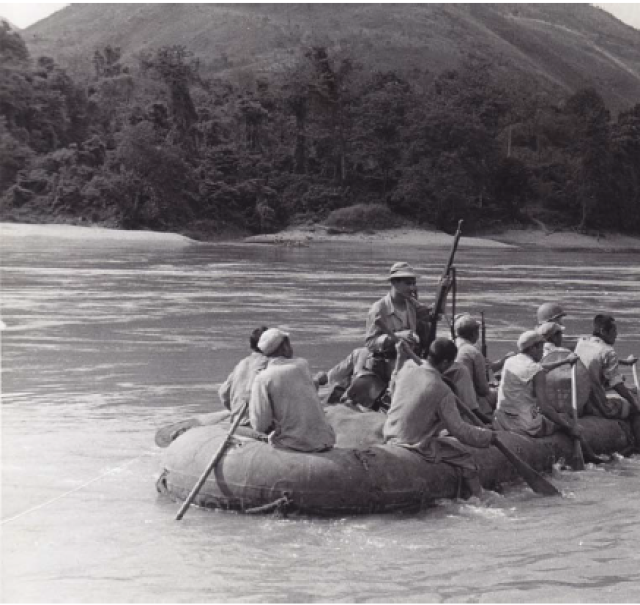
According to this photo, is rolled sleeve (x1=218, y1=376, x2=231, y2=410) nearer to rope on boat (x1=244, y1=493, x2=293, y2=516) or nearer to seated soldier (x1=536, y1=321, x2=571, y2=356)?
rope on boat (x1=244, y1=493, x2=293, y2=516)

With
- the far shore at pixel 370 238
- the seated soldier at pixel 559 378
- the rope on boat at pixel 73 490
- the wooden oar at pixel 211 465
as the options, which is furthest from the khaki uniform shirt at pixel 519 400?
the far shore at pixel 370 238

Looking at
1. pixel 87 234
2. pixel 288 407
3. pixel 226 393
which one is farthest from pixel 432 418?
pixel 87 234

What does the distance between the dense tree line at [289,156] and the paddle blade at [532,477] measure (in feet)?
212

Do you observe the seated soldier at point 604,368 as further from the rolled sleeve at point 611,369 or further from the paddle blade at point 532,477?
the paddle blade at point 532,477

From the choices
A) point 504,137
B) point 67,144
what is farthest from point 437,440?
point 504,137

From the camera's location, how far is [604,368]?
11.8 metres

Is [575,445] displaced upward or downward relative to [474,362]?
downward

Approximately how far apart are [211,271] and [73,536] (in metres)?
34.0

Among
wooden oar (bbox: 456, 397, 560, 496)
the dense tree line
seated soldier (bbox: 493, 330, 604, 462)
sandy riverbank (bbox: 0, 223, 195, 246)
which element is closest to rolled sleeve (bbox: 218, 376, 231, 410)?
wooden oar (bbox: 456, 397, 560, 496)

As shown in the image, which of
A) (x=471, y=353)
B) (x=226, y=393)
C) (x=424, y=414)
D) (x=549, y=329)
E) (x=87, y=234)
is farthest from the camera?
(x=87, y=234)

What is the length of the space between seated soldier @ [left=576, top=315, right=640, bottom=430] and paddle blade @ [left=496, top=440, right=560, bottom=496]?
1.98m

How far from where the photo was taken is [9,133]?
77.9 meters

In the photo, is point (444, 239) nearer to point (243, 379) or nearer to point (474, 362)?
point (474, 362)

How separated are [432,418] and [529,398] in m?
1.83
